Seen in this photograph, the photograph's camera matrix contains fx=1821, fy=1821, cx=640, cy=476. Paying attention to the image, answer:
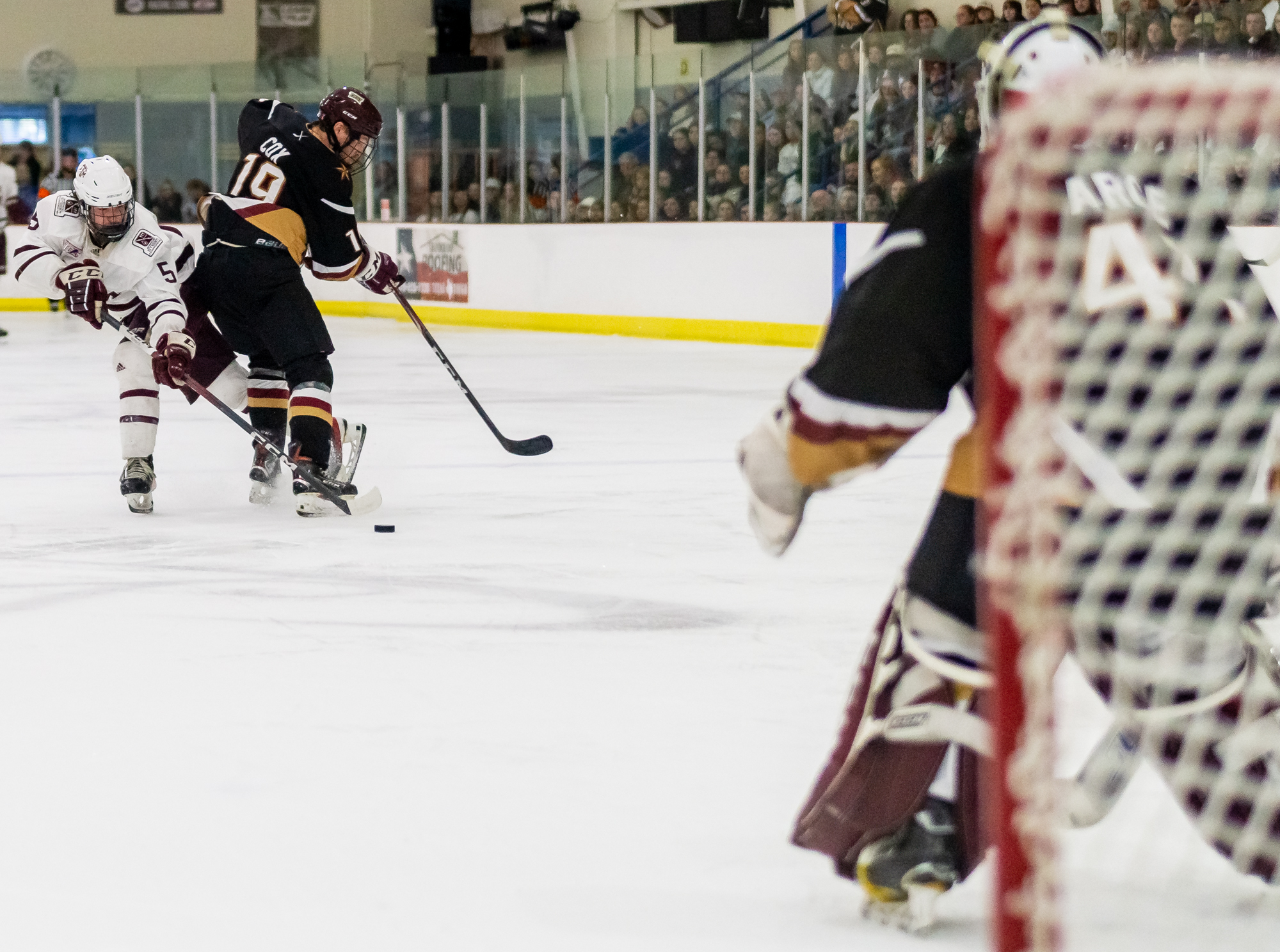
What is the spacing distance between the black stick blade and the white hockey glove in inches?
144

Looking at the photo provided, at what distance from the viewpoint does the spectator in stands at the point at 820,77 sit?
969 centimetres

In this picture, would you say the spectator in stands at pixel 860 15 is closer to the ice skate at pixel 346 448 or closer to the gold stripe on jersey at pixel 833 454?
the ice skate at pixel 346 448

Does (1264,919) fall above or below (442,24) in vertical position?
below

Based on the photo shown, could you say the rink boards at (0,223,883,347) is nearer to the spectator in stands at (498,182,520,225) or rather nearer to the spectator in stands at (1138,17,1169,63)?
the spectator in stands at (498,182,520,225)

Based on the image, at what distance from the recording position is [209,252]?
4.33m

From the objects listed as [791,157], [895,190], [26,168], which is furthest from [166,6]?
[895,190]

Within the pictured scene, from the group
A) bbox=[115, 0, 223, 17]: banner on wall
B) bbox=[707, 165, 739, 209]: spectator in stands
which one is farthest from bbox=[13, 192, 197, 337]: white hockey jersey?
bbox=[115, 0, 223, 17]: banner on wall

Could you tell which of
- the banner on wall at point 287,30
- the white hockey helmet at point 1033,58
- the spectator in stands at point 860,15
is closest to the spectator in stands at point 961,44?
the spectator in stands at point 860,15

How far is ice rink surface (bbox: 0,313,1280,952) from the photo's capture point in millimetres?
1737

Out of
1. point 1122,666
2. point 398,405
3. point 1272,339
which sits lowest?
point 398,405

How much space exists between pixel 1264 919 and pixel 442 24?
1559cm

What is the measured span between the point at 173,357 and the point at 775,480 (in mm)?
2973

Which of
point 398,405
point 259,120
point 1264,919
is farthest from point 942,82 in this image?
point 1264,919

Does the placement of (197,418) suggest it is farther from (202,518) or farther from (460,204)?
(460,204)
